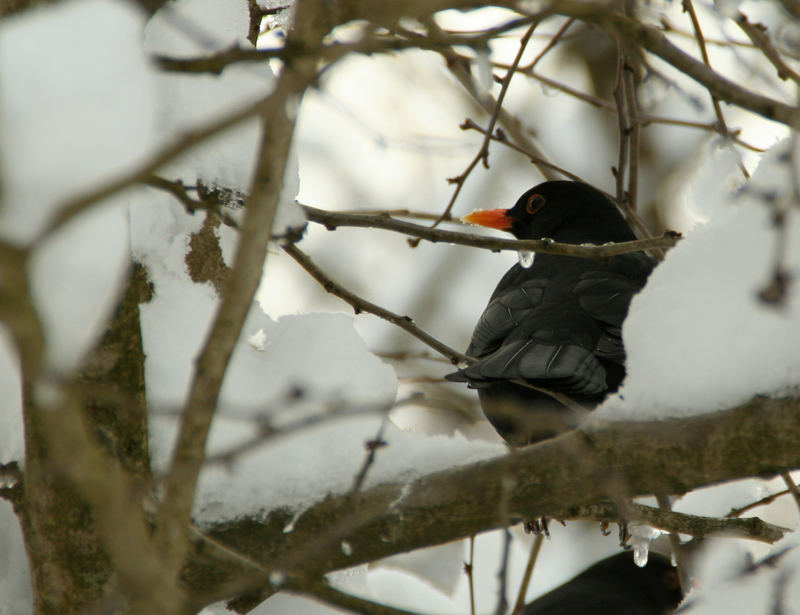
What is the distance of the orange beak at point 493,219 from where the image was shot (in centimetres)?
551

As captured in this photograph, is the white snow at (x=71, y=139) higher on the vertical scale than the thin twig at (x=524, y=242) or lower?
lower

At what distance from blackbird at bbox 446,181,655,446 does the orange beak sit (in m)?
0.51

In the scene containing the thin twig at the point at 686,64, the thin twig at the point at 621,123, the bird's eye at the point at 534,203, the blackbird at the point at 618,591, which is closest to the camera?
the thin twig at the point at 686,64

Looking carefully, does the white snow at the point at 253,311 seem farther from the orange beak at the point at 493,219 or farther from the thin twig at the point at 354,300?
the orange beak at the point at 493,219

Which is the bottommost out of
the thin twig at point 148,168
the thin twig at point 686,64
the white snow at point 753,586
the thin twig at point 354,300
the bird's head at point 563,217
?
the white snow at point 753,586

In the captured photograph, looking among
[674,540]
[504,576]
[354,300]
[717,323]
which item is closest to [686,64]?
[717,323]

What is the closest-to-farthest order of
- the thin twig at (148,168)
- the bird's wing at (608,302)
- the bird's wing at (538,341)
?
1. the thin twig at (148,168)
2. the bird's wing at (538,341)
3. the bird's wing at (608,302)

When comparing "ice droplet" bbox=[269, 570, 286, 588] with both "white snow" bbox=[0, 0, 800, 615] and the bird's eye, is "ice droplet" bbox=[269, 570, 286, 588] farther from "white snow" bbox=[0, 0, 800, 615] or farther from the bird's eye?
the bird's eye

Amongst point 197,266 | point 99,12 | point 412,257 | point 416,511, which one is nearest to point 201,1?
point 197,266

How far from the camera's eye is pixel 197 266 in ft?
9.38

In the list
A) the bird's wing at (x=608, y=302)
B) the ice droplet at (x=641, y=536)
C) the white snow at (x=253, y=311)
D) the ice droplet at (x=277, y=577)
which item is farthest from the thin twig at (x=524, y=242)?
the bird's wing at (x=608, y=302)

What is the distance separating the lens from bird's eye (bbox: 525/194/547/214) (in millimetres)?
5457

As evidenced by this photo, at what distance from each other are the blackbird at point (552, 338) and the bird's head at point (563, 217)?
338 millimetres

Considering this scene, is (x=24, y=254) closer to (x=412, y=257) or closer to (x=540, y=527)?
(x=540, y=527)
